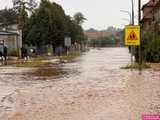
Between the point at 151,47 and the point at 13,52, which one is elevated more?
the point at 151,47

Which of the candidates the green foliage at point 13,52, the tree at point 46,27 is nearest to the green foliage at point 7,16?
the tree at point 46,27

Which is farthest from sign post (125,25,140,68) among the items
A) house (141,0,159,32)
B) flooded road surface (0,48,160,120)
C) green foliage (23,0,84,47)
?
house (141,0,159,32)

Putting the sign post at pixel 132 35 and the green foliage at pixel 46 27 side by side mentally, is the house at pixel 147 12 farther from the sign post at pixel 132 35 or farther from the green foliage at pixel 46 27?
the sign post at pixel 132 35

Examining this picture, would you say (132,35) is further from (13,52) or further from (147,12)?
(147,12)

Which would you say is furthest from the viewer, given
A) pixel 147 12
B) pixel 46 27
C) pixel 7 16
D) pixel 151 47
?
pixel 7 16

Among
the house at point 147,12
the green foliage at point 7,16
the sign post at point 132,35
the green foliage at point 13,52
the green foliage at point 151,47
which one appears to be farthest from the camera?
the green foliage at point 7,16

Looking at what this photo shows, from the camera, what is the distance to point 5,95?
771 inches

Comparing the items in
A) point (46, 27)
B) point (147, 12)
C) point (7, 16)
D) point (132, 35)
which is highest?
point (7, 16)

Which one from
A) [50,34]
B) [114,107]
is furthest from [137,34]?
[50,34]

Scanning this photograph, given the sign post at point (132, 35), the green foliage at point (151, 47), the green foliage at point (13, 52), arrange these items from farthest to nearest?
1. the green foliage at point (13, 52)
2. the green foliage at point (151, 47)
3. the sign post at point (132, 35)

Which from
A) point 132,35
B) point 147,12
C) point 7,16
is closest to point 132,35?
point 132,35

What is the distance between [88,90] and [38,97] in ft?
9.22

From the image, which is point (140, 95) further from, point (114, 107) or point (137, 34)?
point (137, 34)

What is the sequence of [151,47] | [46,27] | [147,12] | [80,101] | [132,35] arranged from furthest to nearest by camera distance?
[147,12], [46,27], [151,47], [132,35], [80,101]
